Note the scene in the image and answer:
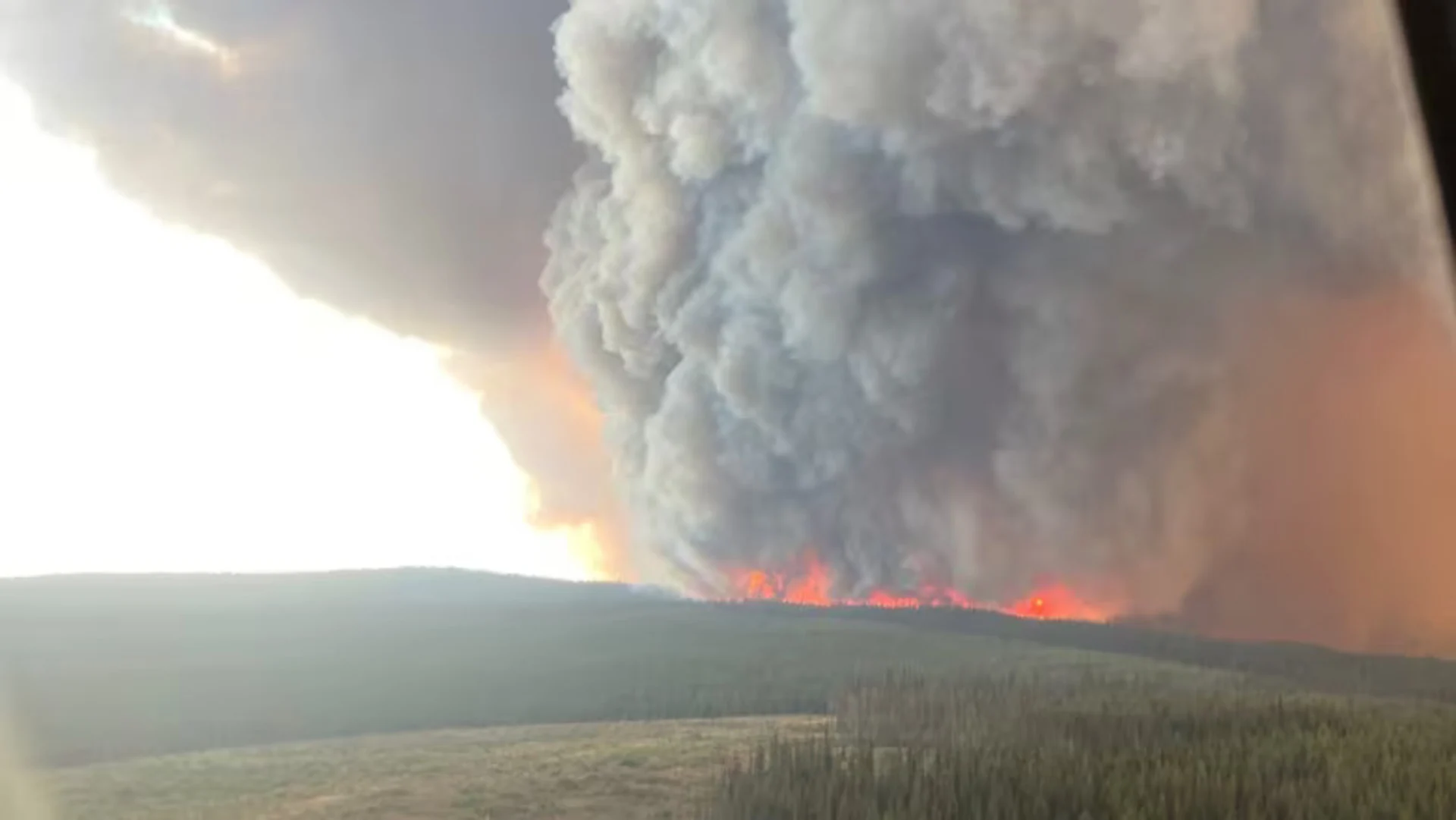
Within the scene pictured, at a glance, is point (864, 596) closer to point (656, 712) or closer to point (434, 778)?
point (656, 712)

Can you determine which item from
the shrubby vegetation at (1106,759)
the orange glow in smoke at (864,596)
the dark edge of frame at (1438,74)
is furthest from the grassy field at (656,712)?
the dark edge of frame at (1438,74)

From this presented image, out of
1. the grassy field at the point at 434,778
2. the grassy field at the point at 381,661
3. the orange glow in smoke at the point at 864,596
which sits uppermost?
the orange glow in smoke at the point at 864,596

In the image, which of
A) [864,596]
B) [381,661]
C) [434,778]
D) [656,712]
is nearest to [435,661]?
[381,661]

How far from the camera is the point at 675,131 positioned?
33062 mm

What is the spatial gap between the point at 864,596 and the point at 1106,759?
64.1ft

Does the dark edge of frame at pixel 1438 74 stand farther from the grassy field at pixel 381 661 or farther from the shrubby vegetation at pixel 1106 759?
the grassy field at pixel 381 661

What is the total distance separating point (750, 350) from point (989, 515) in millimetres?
7302

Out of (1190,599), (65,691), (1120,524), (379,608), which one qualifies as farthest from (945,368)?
(65,691)

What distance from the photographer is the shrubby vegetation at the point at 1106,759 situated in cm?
1154

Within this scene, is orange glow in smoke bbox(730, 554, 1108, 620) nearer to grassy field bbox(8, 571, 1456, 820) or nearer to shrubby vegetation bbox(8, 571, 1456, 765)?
grassy field bbox(8, 571, 1456, 820)

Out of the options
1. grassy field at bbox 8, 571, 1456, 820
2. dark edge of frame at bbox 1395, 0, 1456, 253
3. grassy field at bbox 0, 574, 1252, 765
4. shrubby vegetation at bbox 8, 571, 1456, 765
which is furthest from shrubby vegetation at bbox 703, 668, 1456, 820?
dark edge of frame at bbox 1395, 0, 1456, 253

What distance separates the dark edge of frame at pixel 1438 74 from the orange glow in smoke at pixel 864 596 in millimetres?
25242

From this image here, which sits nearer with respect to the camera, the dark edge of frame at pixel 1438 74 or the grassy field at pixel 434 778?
the dark edge of frame at pixel 1438 74

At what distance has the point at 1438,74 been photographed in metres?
3.51
